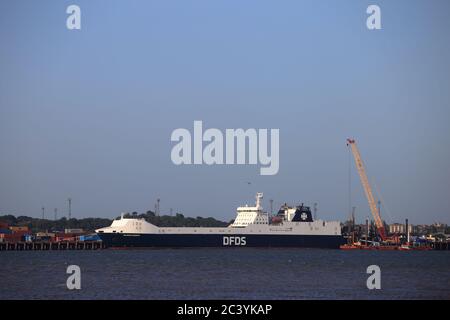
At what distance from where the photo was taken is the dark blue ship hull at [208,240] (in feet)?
408

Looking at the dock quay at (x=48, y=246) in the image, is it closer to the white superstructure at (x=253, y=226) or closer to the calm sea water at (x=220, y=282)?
the white superstructure at (x=253, y=226)

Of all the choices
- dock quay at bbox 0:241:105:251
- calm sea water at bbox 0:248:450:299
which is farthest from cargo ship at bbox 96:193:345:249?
calm sea water at bbox 0:248:450:299

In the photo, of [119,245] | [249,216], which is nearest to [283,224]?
[249,216]

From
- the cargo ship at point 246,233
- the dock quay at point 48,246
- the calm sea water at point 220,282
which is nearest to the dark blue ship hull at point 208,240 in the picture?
the cargo ship at point 246,233

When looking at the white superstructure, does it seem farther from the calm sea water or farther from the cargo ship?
the calm sea water

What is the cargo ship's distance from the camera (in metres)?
125

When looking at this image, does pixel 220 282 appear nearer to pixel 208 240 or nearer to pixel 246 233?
pixel 208 240

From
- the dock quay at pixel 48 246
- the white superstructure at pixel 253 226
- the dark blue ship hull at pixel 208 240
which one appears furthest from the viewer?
the dock quay at pixel 48 246

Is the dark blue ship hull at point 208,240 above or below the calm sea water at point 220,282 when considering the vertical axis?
above

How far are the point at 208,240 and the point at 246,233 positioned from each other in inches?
237

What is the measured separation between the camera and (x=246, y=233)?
5049 inches

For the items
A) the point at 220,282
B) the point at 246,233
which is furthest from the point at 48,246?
the point at 220,282

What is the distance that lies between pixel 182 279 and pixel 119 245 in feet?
212
